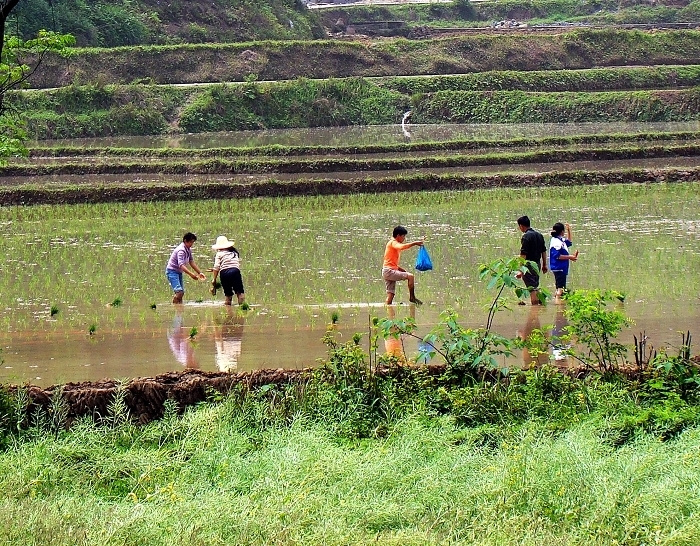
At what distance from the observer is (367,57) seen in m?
33.6

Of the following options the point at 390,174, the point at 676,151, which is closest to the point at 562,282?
the point at 390,174

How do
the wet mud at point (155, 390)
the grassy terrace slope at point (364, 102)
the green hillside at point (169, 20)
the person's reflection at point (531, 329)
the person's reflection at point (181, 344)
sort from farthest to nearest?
the green hillside at point (169, 20)
the grassy terrace slope at point (364, 102)
the person's reflection at point (181, 344)
the person's reflection at point (531, 329)
the wet mud at point (155, 390)

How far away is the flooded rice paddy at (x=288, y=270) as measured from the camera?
8383 millimetres

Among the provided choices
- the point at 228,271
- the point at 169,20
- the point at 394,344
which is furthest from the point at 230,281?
the point at 169,20

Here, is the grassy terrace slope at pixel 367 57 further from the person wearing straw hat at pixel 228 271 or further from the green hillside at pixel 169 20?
the person wearing straw hat at pixel 228 271

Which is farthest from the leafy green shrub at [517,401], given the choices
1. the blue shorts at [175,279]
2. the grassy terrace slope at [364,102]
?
the grassy terrace slope at [364,102]

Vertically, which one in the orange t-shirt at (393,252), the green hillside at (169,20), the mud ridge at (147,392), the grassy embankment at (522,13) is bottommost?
the mud ridge at (147,392)

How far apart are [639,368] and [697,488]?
1.74m

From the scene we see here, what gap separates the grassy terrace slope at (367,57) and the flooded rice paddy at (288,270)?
14.9 m

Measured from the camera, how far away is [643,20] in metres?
46.7

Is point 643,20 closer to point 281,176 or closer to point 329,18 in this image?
point 329,18

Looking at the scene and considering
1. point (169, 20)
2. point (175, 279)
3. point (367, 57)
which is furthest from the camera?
point (169, 20)

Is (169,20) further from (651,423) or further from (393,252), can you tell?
(651,423)

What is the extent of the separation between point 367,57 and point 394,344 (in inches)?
1049
